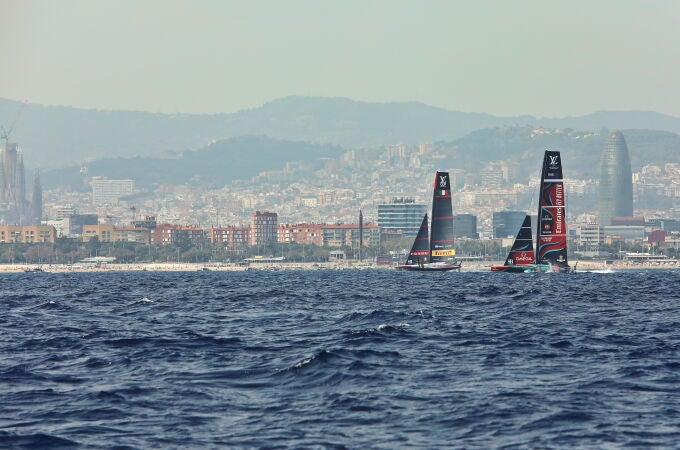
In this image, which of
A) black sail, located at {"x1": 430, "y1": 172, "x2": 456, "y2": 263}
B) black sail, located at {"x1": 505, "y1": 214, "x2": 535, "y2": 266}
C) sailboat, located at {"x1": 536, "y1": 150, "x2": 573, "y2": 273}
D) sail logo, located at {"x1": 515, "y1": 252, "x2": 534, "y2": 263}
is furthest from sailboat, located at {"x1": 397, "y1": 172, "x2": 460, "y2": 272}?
sailboat, located at {"x1": 536, "y1": 150, "x2": 573, "y2": 273}

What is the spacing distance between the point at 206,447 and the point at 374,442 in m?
3.51

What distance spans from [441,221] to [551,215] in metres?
25.8

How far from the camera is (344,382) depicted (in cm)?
3281

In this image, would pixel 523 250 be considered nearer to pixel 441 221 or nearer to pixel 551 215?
pixel 551 215

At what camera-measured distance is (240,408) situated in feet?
94.1

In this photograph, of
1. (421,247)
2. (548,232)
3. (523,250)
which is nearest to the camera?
(548,232)

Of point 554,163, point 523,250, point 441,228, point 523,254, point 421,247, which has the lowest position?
point 523,254

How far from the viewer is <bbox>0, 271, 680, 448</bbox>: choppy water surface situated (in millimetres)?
25922

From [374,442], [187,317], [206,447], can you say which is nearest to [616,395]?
[374,442]

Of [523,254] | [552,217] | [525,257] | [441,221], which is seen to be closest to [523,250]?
[523,254]

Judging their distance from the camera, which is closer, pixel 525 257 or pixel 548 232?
pixel 548 232

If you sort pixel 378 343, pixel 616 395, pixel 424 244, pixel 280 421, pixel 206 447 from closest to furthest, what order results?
pixel 206 447 < pixel 280 421 < pixel 616 395 < pixel 378 343 < pixel 424 244

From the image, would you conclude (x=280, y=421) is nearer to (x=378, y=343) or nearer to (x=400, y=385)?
(x=400, y=385)

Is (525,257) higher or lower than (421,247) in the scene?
lower
